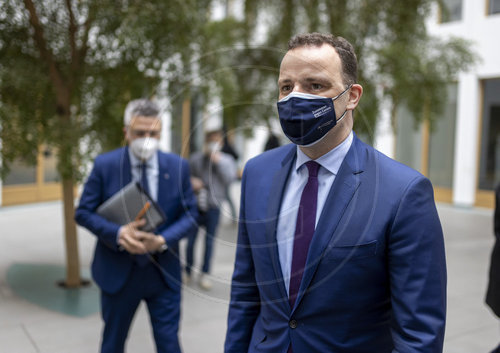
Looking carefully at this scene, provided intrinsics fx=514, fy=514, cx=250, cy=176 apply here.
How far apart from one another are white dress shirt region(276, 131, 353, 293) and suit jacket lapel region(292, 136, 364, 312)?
51mm

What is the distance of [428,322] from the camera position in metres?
1.56

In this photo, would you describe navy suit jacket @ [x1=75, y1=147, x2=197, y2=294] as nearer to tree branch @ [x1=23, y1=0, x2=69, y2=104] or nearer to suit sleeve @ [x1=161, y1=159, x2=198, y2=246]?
suit sleeve @ [x1=161, y1=159, x2=198, y2=246]

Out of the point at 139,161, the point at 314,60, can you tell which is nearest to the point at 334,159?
the point at 314,60

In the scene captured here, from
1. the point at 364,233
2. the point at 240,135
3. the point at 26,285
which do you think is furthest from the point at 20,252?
Answer: the point at 364,233

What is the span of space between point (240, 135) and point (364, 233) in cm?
113

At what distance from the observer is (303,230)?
1.72m

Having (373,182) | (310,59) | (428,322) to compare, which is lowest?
(428,322)

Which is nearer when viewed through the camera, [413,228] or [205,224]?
[413,228]

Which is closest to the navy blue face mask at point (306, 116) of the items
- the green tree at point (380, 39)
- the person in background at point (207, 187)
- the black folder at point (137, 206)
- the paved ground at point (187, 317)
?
the paved ground at point (187, 317)

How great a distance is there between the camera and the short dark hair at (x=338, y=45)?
1630mm

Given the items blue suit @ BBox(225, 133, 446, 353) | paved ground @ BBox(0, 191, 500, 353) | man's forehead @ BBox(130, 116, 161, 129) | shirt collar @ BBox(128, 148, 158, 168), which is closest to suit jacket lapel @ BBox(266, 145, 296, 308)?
blue suit @ BBox(225, 133, 446, 353)

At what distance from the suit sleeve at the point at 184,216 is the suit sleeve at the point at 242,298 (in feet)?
3.48

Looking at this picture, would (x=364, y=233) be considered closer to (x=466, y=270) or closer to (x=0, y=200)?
(x=466, y=270)

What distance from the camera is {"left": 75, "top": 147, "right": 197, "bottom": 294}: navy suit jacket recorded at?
3092 mm
